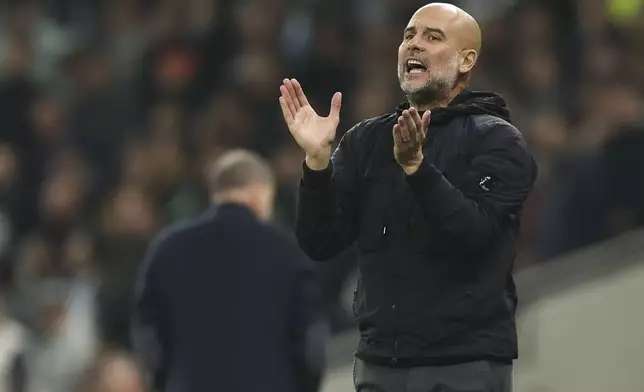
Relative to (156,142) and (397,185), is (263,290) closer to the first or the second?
(397,185)

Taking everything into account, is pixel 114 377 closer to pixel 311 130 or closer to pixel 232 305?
pixel 232 305

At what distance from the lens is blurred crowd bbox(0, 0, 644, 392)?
29.6ft

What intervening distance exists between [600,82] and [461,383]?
5548 mm

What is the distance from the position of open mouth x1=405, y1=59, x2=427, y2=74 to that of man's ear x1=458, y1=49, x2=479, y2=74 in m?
0.13

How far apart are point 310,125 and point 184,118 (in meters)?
6.61

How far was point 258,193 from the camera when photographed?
680cm

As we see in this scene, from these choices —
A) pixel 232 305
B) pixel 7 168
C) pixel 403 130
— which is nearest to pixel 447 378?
pixel 403 130

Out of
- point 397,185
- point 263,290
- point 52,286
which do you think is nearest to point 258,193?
point 263,290

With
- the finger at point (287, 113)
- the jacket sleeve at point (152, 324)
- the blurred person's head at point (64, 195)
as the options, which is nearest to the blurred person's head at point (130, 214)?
the blurred person's head at point (64, 195)

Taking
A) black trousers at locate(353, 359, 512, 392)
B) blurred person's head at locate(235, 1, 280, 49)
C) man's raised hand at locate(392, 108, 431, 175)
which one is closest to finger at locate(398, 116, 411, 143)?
man's raised hand at locate(392, 108, 431, 175)

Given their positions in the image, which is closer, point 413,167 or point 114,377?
point 413,167

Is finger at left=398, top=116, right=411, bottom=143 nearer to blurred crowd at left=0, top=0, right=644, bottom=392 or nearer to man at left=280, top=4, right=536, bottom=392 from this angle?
man at left=280, top=4, right=536, bottom=392

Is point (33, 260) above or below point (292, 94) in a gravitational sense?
above

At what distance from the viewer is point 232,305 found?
6672mm
